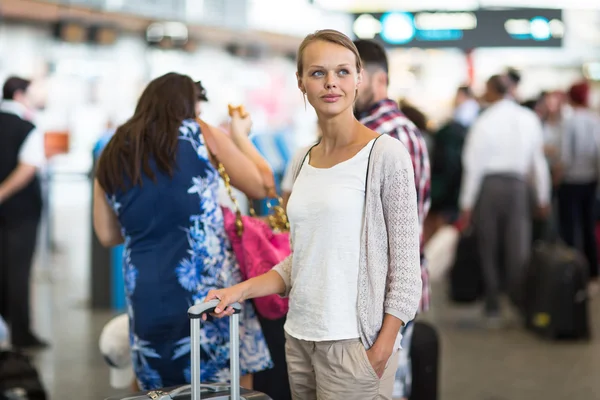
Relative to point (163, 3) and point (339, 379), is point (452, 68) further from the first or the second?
point (339, 379)

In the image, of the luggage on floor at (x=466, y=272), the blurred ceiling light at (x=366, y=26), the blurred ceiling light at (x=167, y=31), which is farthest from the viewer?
the blurred ceiling light at (x=167, y=31)

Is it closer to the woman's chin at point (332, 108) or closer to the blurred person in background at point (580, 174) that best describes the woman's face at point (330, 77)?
the woman's chin at point (332, 108)

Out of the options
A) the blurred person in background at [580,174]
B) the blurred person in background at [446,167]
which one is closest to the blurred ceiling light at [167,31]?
the blurred person in background at [446,167]

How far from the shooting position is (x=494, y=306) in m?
7.31

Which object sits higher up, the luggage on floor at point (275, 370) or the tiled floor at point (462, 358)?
the luggage on floor at point (275, 370)

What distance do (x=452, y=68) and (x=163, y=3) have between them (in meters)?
11.6

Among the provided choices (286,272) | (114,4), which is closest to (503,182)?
(286,272)

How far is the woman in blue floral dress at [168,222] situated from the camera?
9.96ft

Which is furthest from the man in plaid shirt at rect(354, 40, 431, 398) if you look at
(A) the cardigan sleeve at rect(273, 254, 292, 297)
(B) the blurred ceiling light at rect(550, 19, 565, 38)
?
(B) the blurred ceiling light at rect(550, 19, 565, 38)

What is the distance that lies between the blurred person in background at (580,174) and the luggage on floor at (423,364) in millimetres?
5018

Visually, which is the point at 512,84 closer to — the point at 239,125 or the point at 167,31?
the point at 239,125

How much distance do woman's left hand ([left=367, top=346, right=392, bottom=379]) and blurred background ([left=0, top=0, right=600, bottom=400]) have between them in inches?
115

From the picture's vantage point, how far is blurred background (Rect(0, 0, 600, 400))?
588 centimetres

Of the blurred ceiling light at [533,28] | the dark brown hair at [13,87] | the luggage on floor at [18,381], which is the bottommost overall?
the luggage on floor at [18,381]
